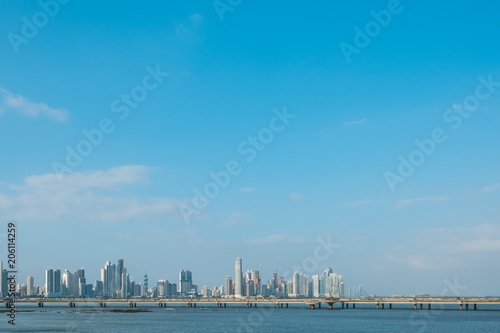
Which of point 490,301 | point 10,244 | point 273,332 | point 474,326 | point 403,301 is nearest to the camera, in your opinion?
point 10,244

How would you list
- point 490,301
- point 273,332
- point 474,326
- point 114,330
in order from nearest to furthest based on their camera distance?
point 273,332 < point 114,330 < point 474,326 < point 490,301

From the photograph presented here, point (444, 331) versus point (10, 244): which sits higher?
point (10, 244)

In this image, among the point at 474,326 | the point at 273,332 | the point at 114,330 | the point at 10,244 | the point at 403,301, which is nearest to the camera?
the point at 10,244

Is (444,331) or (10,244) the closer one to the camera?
(10,244)

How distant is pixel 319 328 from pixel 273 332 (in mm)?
13771

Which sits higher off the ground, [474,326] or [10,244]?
[10,244]

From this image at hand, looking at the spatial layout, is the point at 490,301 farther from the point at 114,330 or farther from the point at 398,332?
the point at 114,330

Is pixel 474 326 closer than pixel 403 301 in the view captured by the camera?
Yes

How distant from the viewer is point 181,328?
10025 centimetres

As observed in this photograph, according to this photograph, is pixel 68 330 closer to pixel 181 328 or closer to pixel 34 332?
pixel 34 332

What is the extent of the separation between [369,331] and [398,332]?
5100 mm

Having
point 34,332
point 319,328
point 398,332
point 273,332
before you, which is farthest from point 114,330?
point 398,332

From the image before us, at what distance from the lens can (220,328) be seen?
9912 centimetres

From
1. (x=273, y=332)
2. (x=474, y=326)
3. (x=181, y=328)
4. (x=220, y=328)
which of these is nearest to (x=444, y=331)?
(x=474, y=326)
